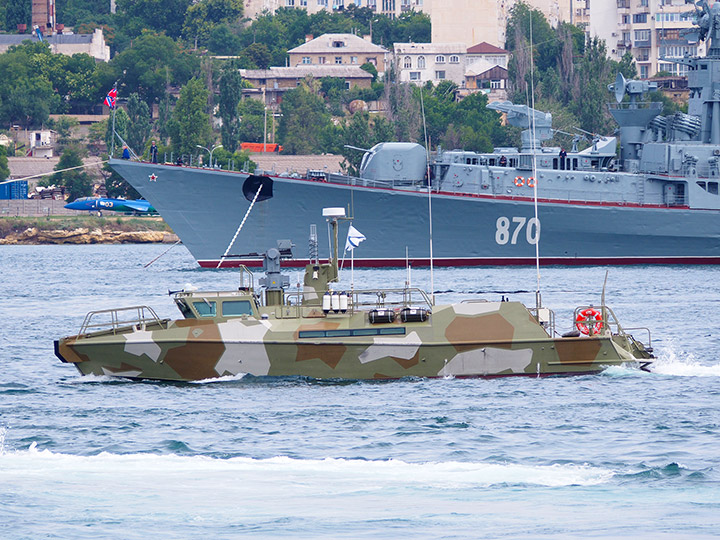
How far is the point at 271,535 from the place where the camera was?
19938mm

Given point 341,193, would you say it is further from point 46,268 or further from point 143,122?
point 143,122

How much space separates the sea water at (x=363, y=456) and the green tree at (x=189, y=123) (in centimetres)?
8233

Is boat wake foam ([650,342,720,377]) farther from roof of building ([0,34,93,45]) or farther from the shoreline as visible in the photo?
roof of building ([0,34,93,45])

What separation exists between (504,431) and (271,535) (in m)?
7.98

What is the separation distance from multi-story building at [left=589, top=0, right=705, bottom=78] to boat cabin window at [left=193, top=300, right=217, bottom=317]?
155513mm

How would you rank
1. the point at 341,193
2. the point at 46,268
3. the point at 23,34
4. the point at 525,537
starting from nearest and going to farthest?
the point at 525,537
the point at 341,193
the point at 46,268
the point at 23,34

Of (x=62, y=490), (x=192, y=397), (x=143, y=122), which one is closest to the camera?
(x=62, y=490)

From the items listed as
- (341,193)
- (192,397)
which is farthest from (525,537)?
(341,193)

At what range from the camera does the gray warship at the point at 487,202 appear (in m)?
75.2

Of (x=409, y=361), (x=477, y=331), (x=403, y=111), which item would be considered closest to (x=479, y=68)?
(x=403, y=111)

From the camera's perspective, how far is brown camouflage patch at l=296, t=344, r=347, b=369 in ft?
98.2

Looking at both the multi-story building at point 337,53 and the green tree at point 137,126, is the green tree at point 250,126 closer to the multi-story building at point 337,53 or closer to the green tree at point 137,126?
the green tree at point 137,126

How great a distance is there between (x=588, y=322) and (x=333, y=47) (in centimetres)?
16801

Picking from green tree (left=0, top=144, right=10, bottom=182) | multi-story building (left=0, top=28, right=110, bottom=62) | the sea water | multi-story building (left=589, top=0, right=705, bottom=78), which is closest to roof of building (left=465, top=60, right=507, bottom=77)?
multi-story building (left=589, top=0, right=705, bottom=78)
